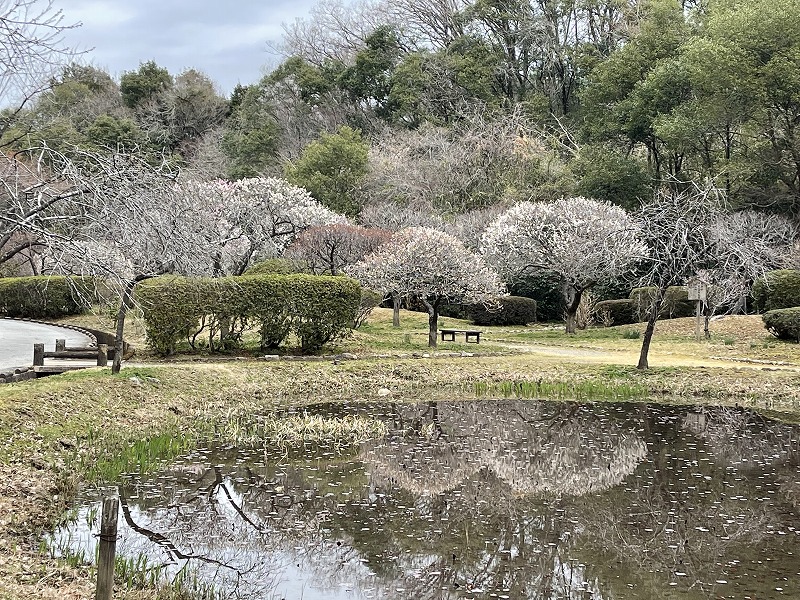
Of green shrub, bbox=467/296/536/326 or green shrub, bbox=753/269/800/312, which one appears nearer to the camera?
green shrub, bbox=753/269/800/312

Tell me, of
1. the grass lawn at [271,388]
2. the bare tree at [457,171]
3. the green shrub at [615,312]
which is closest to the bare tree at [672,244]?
the grass lawn at [271,388]

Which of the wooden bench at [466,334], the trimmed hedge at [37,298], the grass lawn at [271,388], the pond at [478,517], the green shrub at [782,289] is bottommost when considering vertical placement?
the pond at [478,517]

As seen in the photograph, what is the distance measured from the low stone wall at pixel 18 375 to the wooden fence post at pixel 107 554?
27.2 feet

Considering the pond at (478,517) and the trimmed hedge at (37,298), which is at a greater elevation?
→ the trimmed hedge at (37,298)

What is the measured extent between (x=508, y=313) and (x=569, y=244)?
18.0 ft

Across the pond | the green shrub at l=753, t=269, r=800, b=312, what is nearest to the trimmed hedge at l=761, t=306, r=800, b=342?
the green shrub at l=753, t=269, r=800, b=312

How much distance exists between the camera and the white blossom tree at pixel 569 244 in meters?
23.9

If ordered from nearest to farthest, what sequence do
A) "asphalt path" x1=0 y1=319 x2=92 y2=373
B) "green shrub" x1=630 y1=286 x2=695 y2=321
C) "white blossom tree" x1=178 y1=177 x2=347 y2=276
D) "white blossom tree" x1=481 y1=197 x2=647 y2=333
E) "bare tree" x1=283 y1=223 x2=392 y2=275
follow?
"asphalt path" x1=0 y1=319 x2=92 y2=373, "white blossom tree" x1=481 y1=197 x2=647 y2=333, "bare tree" x1=283 y1=223 x2=392 y2=275, "white blossom tree" x1=178 y1=177 x2=347 y2=276, "green shrub" x1=630 y1=286 x2=695 y2=321

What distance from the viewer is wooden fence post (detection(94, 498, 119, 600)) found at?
462 centimetres

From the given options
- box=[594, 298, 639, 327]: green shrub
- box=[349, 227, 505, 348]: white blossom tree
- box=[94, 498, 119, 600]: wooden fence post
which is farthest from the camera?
box=[594, 298, 639, 327]: green shrub

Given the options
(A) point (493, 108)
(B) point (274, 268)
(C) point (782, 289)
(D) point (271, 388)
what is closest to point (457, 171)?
(A) point (493, 108)

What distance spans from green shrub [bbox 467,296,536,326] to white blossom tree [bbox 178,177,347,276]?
233 inches

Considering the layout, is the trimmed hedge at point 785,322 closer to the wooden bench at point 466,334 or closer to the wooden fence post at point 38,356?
the wooden bench at point 466,334

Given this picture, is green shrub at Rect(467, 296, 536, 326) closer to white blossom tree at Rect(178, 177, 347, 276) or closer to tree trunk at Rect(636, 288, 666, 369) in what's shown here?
white blossom tree at Rect(178, 177, 347, 276)
